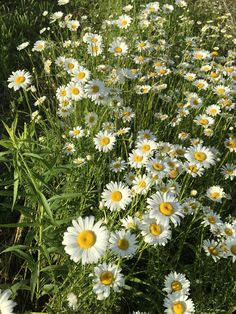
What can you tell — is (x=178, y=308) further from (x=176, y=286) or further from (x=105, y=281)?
(x=105, y=281)

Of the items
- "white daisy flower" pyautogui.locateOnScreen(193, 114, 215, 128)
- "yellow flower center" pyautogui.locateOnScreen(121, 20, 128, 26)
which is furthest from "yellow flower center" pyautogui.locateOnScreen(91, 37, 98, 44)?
"white daisy flower" pyautogui.locateOnScreen(193, 114, 215, 128)

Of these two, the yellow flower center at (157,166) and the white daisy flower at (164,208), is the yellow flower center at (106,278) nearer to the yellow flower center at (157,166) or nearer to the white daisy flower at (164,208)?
the white daisy flower at (164,208)

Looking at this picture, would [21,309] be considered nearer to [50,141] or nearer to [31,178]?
[31,178]

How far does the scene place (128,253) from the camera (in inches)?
71.7

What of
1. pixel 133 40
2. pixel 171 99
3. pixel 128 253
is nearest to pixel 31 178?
pixel 128 253

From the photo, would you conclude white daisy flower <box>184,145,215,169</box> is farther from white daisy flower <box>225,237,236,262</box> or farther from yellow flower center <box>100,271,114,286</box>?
yellow flower center <box>100,271,114,286</box>

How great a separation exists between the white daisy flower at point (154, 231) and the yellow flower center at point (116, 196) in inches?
9.6

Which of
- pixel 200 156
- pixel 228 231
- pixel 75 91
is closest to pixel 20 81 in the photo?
Result: pixel 75 91

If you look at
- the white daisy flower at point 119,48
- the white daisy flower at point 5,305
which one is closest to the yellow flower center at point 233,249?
the white daisy flower at point 5,305

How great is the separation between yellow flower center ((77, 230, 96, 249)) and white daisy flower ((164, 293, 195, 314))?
599 millimetres

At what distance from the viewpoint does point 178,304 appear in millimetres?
1898

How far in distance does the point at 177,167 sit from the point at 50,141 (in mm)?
1071

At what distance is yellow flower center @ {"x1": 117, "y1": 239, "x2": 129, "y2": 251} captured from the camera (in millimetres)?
1839

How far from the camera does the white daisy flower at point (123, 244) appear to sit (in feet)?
5.95
